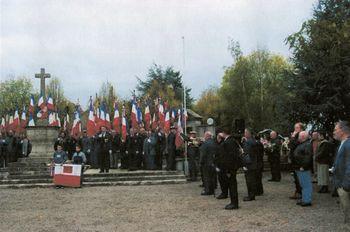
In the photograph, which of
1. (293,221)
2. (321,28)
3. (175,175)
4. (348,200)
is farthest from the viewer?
(175,175)

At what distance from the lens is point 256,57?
5847cm

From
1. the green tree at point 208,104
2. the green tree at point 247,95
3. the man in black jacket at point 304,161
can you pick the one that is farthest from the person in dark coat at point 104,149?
the green tree at point 208,104

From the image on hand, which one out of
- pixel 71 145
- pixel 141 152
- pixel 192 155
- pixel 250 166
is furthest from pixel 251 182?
pixel 71 145

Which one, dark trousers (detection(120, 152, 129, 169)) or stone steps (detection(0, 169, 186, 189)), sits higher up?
dark trousers (detection(120, 152, 129, 169))

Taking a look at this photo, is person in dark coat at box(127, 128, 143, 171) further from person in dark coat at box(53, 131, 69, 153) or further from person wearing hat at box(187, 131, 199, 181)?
person in dark coat at box(53, 131, 69, 153)

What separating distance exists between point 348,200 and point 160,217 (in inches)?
169

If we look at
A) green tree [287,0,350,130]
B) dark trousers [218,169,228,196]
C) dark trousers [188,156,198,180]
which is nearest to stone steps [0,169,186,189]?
dark trousers [188,156,198,180]

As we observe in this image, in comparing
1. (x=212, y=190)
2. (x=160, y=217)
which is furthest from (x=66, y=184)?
(x=160, y=217)

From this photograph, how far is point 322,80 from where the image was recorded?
19.3 metres

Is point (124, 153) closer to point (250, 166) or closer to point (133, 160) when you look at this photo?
point (133, 160)

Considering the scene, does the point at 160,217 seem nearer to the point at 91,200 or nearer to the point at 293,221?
the point at 293,221

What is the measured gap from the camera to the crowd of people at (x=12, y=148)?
2602cm

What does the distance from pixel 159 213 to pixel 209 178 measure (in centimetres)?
450

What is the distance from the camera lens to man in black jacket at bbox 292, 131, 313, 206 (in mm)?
12125
